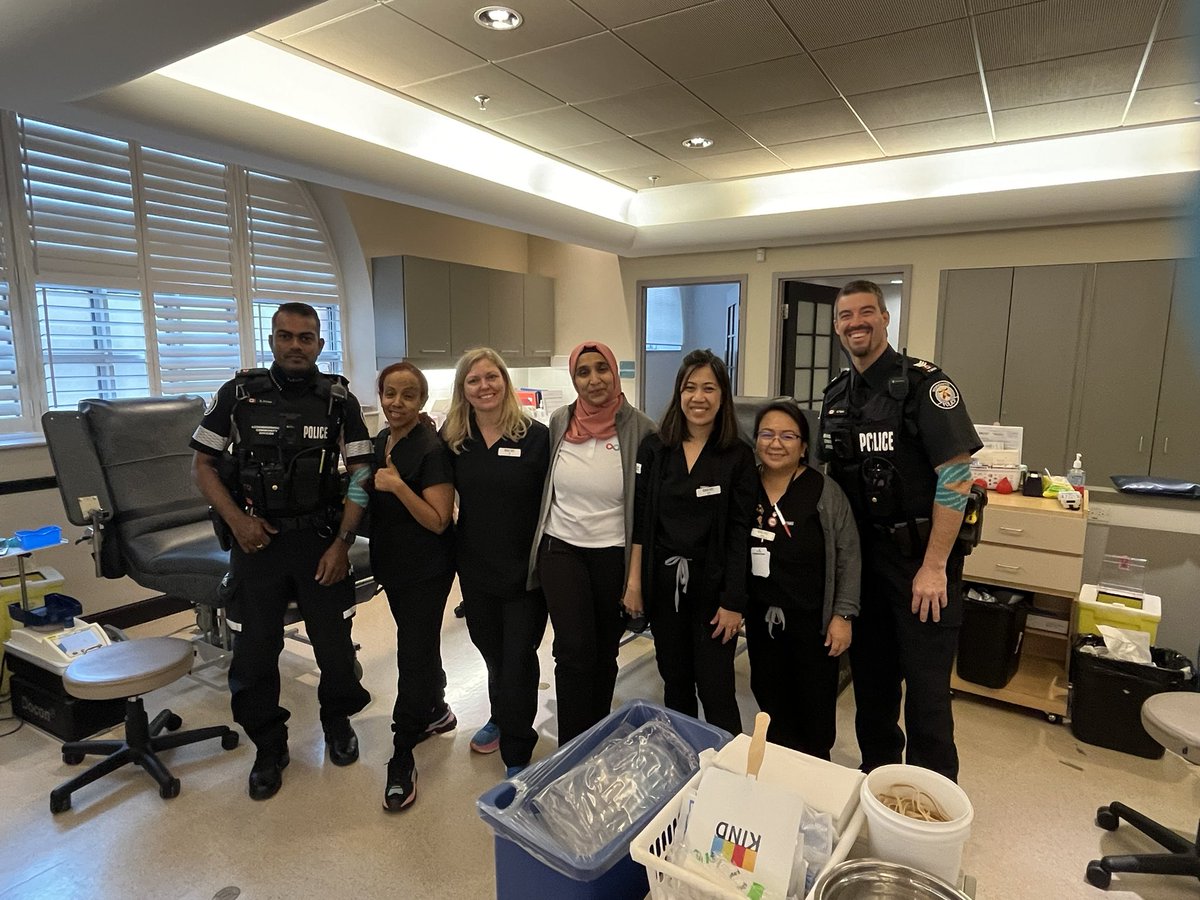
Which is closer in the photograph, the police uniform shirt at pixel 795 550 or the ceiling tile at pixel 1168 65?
the police uniform shirt at pixel 795 550

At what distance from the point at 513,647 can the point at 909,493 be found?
133 cm

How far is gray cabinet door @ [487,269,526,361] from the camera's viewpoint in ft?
18.6

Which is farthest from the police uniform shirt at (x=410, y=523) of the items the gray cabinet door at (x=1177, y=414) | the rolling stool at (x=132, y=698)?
the gray cabinet door at (x=1177, y=414)

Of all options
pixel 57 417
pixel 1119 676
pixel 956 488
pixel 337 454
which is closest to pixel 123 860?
pixel 337 454

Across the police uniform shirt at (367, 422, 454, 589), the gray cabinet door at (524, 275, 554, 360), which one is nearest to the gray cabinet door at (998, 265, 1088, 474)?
the gray cabinet door at (524, 275, 554, 360)

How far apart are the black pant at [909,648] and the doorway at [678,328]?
344 centimetres

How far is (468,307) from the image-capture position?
5402 millimetres

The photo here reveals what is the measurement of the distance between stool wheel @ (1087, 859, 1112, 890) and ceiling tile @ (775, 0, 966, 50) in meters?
2.80

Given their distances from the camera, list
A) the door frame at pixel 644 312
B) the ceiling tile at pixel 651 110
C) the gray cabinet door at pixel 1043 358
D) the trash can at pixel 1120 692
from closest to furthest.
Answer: the trash can at pixel 1120 692
the ceiling tile at pixel 651 110
the gray cabinet door at pixel 1043 358
the door frame at pixel 644 312

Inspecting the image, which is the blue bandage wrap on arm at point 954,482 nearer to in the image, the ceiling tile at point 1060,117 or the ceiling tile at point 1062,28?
the ceiling tile at point 1062,28

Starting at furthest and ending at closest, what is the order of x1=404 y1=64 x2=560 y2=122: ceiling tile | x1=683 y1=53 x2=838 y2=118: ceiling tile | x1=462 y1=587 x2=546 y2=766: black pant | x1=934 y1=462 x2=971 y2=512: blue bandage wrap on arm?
x1=404 y1=64 x2=560 y2=122: ceiling tile < x1=683 y1=53 x2=838 y2=118: ceiling tile < x1=462 y1=587 x2=546 y2=766: black pant < x1=934 y1=462 x2=971 y2=512: blue bandage wrap on arm

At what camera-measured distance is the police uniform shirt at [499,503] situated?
2227 mm

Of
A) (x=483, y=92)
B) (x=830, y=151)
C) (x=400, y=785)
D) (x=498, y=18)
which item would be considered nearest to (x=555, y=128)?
(x=483, y=92)

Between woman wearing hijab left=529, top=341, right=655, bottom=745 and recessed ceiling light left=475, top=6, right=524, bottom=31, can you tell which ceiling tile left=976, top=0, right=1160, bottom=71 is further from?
woman wearing hijab left=529, top=341, right=655, bottom=745
